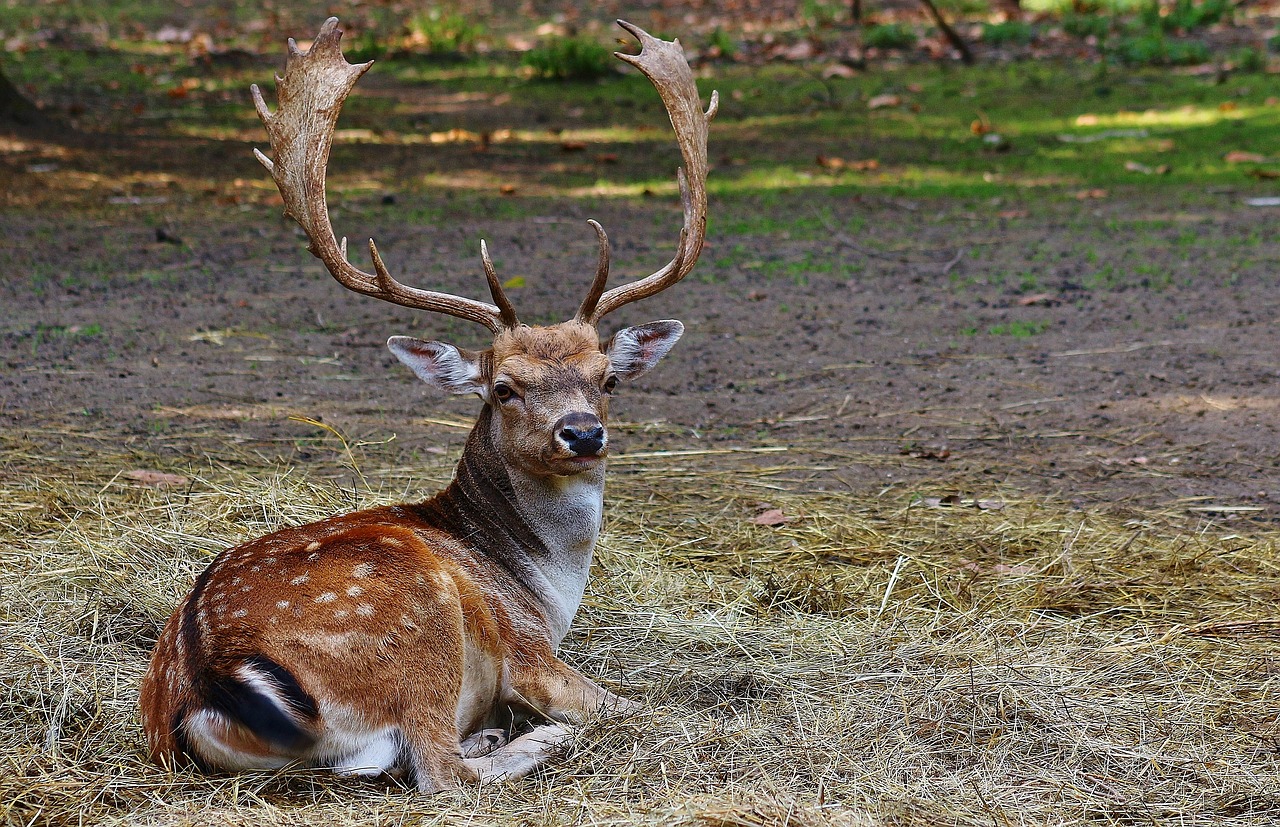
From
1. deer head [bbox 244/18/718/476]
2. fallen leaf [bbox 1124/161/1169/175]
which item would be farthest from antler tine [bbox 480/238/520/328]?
fallen leaf [bbox 1124/161/1169/175]

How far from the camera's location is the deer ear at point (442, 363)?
4352mm

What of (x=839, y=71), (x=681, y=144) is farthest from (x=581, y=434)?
(x=839, y=71)

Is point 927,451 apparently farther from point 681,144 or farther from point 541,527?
point 541,527

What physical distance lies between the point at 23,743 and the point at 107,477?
2.11 meters

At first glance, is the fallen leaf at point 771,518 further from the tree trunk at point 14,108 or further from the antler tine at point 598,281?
the tree trunk at point 14,108

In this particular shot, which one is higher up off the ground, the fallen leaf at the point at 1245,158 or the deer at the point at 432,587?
the deer at the point at 432,587

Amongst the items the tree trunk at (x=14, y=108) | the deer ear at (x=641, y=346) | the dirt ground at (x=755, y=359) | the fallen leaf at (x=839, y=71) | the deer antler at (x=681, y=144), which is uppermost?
the deer antler at (x=681, y=144)

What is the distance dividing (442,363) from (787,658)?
145 centimetres

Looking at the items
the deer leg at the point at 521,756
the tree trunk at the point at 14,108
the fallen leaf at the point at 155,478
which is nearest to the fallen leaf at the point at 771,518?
the deer leg at the point at 521,756

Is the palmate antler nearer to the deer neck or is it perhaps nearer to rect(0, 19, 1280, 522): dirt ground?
the deer neck

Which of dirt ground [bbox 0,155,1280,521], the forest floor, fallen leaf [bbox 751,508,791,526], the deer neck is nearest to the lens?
the deer neck

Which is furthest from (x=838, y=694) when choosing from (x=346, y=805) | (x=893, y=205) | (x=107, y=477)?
(x=893, y=205)

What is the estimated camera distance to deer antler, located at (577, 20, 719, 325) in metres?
4.67

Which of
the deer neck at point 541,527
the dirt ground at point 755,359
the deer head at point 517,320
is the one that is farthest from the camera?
the dirt ground at point 755,359
